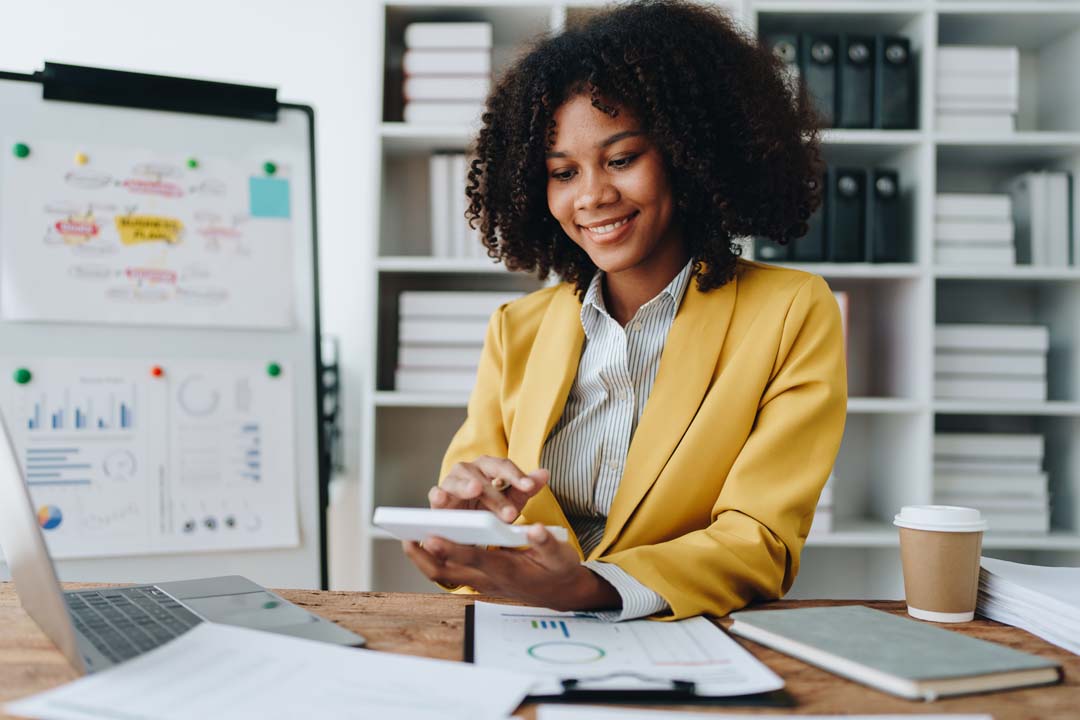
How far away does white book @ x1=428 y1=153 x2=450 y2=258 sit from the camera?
2.29 meters

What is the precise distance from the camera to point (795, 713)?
1.96ft

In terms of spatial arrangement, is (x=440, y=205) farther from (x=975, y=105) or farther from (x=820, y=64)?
(x=975, y=105)

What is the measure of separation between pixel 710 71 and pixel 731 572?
0.76 metres

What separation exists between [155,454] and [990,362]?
78.0 inches

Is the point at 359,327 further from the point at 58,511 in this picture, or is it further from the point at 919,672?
the point at 919,672

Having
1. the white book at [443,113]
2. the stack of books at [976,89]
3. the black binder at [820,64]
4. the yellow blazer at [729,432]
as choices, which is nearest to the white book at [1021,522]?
the stack of books at [976,89]

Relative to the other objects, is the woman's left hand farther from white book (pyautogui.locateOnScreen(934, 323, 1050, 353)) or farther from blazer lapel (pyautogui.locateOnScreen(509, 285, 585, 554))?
white book (pyautogui.locateOnScreen(934, 323, 1050, 353))

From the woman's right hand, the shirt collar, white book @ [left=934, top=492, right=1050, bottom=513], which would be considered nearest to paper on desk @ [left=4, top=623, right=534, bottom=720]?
the woman's right hand

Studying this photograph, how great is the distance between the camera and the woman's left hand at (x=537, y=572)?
0.82 m

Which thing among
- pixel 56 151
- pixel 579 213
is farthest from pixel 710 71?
pixel 56 151

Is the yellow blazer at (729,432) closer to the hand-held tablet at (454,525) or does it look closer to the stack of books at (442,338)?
the hand-held tablet at (454,525)

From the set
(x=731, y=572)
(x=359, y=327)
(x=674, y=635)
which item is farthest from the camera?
(x=359, y=327)

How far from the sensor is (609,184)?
1.26 m

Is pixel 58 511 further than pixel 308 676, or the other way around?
pixel 58 511
